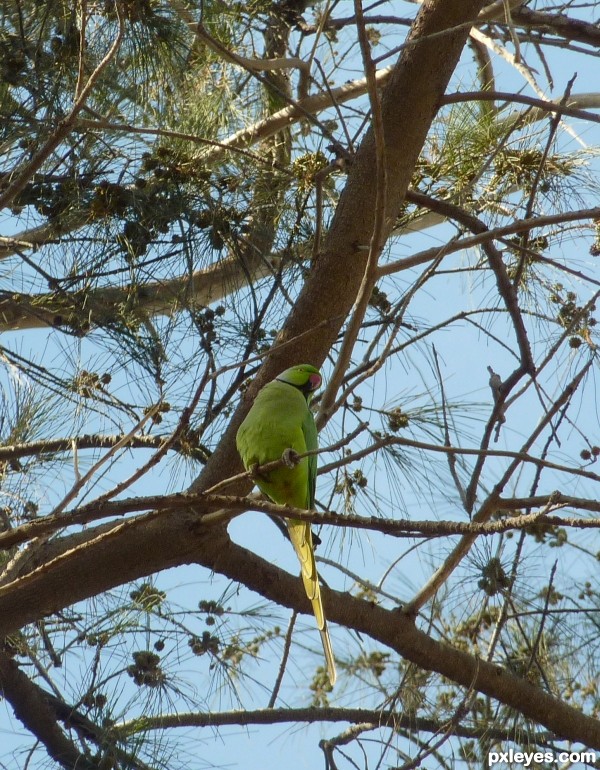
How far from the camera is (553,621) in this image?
281 centimetres

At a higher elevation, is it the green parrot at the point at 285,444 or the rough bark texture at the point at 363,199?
the rough bark texture at the point at 363,199

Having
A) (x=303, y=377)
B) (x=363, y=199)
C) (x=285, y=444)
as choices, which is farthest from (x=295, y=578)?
(x=363, y=199)

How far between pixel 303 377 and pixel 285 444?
0.27m

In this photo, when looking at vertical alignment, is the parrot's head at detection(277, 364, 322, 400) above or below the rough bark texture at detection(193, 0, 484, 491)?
below

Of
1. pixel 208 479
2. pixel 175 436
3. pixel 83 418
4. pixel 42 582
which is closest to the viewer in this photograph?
pixel 175 436

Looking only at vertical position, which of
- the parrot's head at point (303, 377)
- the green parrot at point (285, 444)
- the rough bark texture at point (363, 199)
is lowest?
the green parrot at point (285, 444)

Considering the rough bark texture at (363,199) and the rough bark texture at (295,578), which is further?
the rough bark texture at (363,199)

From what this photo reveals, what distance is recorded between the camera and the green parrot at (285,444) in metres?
1.91

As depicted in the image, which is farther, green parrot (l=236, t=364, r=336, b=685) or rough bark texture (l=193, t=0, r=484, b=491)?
rough bark texture (l=193, t=0, r=484, b=491)

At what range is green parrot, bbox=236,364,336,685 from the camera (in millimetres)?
1910

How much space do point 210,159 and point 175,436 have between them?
1.61 metres

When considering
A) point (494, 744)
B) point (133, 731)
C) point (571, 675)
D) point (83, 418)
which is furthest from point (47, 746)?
point (571, 675)

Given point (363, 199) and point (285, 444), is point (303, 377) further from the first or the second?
point (363, 199)

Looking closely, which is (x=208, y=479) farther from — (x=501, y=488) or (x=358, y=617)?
(x=501, y=488)
